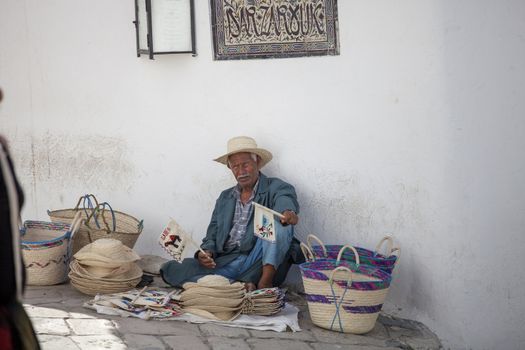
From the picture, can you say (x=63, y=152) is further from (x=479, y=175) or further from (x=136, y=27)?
(x=479, y=175)

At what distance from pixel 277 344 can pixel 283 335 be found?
0.21 metres

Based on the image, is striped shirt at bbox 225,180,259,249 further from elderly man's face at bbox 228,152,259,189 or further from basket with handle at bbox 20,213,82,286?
basket with handle at bbox 20,213,82,286

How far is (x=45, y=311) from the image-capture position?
5.01 m

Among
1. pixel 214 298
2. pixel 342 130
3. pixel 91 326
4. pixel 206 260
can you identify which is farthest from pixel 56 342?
pixel 342 130

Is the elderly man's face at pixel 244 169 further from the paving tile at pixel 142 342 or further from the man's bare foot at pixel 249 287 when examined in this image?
the paving tile at pixel 142 342

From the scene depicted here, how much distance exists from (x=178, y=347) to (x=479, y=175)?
2.44 m

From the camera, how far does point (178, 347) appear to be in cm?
452

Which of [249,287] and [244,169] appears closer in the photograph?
[249,287]

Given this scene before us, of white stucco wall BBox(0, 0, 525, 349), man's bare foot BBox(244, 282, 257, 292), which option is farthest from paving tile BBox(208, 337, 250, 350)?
white stucco wall BBox(0, 0, 525, 349)

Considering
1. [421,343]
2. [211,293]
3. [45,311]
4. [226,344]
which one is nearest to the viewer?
[226,344]

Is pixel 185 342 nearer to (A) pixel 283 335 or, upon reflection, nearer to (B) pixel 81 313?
(A) pixel 283 335

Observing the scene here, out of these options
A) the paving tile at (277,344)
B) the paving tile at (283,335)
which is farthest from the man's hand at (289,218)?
the paving tile at (277,344)

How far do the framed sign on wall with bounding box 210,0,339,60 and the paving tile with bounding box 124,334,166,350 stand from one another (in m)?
2.50

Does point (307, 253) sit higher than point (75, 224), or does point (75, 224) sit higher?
point (75, 224)
